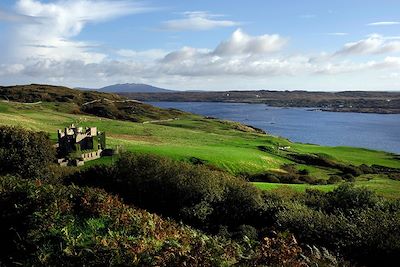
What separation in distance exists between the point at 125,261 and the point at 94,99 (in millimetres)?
142064

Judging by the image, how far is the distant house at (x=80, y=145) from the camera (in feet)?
147

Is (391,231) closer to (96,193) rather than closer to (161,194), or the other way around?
(96,193)

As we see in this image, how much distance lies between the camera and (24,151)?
31.4 m

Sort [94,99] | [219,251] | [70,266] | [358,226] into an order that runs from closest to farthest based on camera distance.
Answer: [219,251] → [70,266] → [358,226] → [94,99]

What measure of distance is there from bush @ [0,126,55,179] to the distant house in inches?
372

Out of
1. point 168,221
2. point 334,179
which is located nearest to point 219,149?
point 334,179

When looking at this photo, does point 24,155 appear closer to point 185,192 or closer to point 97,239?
point 185,192

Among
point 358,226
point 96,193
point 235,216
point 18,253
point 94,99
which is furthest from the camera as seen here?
point 94,99

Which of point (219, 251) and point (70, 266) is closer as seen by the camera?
point (219, 251)

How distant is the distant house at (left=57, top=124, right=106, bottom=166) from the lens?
147 feet

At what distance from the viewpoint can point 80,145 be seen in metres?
47.7

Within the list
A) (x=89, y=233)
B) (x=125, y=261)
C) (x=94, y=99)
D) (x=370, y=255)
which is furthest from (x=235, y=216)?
(x=94, y=99)

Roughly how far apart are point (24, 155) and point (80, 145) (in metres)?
16.4

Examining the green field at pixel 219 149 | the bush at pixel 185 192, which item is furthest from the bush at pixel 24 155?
the green field at pixel 219 149
